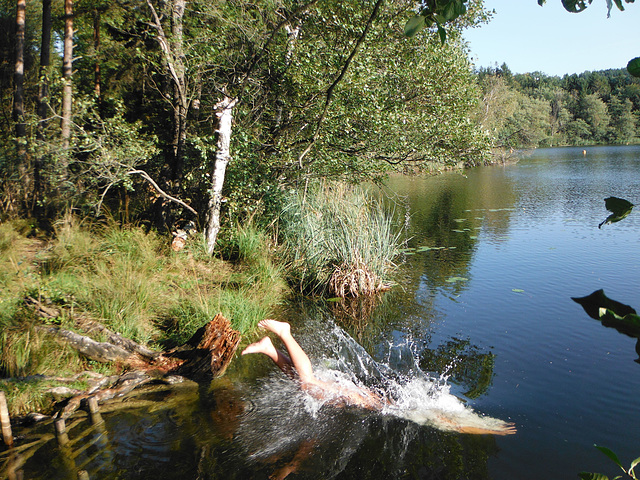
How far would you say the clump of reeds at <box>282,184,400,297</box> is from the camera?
8.93m

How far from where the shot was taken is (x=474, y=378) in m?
5.68

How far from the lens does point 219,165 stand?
874 cm

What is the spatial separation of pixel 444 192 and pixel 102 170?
58.7 ft

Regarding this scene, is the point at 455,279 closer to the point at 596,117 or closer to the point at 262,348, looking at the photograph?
the point at 262,348

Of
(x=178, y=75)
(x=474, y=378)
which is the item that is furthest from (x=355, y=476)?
(x=178, y=75)

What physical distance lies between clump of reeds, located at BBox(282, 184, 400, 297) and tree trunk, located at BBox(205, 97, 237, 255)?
4.79ft

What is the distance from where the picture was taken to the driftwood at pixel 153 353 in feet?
17.9

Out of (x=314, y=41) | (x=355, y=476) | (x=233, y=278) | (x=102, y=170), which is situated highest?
(x=314, y=41)

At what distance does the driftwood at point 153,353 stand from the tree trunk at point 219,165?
3.22 m

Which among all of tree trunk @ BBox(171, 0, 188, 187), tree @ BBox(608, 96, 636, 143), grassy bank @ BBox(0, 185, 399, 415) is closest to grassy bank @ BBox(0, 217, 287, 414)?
grassy bank @ BBox(0, 185, 399, 415)

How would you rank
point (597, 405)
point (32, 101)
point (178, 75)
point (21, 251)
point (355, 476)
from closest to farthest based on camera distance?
1. point (355, 476)
2. point (597, 405)
3. point (21, 251)
4. point (178, 75)
5. point (32, 101)

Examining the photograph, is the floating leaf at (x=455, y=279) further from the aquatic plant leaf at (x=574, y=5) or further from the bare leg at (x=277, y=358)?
the aquatic plant leaf at (x=574, y=5)

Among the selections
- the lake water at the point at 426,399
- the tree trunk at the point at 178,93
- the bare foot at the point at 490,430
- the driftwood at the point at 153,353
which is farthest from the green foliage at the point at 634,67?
the tree trunk at the point at 178,93

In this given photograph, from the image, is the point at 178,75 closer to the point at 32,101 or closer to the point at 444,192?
the point at 32,101
